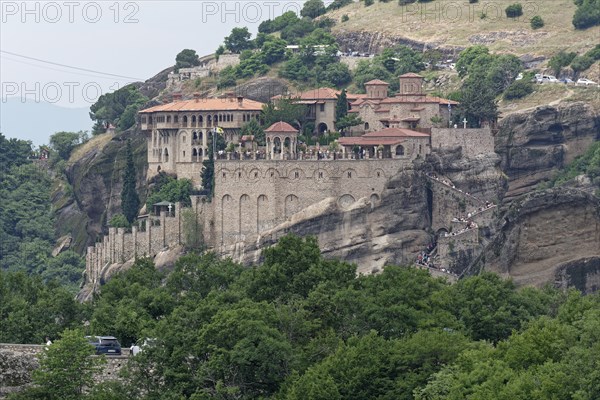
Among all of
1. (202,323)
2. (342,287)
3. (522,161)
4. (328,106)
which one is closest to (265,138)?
(328,106)

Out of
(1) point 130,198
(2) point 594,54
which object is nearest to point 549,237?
(1) point 130,198

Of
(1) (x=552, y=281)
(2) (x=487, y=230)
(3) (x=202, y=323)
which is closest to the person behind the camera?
(3) (x=202, y=323)

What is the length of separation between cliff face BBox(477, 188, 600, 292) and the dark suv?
5513 cm

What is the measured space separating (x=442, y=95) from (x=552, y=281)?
3524 cm

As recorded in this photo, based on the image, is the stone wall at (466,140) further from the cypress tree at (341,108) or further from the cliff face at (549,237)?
the cliff face at (549,237)

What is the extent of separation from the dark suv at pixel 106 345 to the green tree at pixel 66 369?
211cm

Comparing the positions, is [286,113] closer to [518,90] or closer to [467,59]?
[518,90]

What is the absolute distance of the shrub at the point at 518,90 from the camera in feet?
593

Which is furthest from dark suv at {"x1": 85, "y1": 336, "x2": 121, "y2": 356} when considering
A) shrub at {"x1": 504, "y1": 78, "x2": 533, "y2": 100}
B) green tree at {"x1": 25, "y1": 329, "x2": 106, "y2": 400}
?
shrub at {"x1": 504, "y1": 78, "x2": 533, "y2": 100}

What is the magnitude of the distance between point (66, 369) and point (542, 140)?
83.5 m

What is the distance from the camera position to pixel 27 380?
9856 centimetres

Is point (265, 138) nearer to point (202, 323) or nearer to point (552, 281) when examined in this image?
point (552, 281)

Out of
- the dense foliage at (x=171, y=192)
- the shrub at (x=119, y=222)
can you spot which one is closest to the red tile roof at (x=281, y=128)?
the dense foliage at (x=171, y=192)

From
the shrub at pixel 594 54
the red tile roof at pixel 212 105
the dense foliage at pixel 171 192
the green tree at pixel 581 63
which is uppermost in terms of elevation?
the shrub at pixel 594 54
